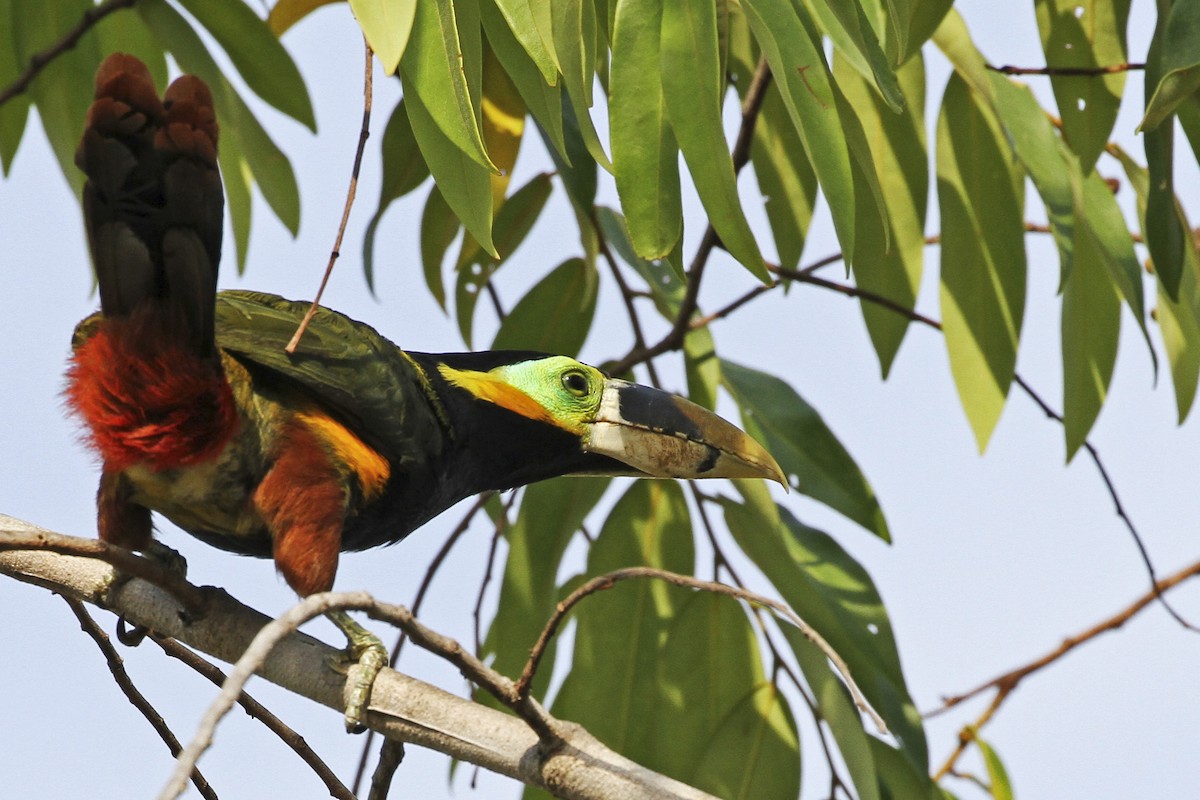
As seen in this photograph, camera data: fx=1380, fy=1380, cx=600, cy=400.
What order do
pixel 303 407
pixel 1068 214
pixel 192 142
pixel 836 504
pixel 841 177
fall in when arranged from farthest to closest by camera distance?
pixel 836 504
pixel 1068 214
pixel 303 407
pixel 192 142
pixel 841 177

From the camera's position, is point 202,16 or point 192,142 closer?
point 192,142

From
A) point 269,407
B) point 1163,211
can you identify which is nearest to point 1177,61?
point 1163,211

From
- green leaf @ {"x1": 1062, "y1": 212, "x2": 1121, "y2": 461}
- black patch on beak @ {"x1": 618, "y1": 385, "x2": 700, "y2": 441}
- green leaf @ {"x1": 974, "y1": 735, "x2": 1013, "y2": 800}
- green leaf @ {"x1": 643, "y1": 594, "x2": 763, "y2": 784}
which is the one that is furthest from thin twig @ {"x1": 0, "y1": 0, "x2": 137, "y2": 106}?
green leaf @ {"x1": 974, "y1": 735, "x2": 1013, "y2": 800}

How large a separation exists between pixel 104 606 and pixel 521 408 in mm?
967

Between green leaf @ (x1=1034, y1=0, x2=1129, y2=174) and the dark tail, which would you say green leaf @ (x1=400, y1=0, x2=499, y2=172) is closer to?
the dark tail

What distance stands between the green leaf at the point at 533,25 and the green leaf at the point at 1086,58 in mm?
1481

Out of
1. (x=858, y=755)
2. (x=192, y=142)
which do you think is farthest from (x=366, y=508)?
(x=858, y=755)

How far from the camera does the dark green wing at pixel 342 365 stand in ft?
8.54

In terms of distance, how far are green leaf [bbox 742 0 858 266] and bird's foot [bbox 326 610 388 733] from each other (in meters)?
0.96

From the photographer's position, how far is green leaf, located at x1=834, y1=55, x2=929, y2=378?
3.28m

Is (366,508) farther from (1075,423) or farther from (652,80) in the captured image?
(1075,423)

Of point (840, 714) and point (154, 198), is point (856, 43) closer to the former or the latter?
point (154, 198)

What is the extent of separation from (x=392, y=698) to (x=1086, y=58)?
210 cm

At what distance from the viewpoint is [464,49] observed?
2.11 m
